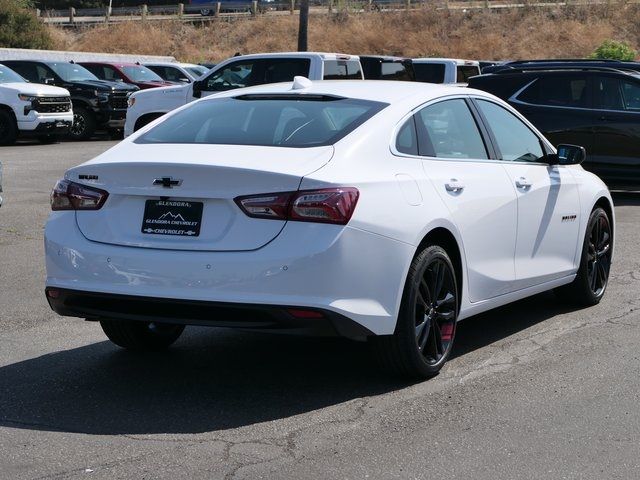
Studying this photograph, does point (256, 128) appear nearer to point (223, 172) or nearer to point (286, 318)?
point (223, 172)

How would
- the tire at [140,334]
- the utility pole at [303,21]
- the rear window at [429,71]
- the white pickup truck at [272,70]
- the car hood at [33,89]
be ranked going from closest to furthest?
the tire at [140,334] < the white pickup truck at [272,70] < the car hood at [33,89] < the rear window at [429,71] < the utility pole at [303,21]

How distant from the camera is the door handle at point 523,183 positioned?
24.1 feet

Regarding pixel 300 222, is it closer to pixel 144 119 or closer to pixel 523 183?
pixel 523 183

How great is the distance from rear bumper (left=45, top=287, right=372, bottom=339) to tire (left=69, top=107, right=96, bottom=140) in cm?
2221

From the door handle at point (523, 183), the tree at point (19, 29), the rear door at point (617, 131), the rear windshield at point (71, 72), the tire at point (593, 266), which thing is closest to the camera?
the door handle at point (523, 183)

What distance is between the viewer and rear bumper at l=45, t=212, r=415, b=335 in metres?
5.54

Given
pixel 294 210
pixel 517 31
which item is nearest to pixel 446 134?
pixel 294 210

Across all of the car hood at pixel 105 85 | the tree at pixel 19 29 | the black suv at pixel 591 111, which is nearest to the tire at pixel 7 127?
the car hood at pixel 105 85

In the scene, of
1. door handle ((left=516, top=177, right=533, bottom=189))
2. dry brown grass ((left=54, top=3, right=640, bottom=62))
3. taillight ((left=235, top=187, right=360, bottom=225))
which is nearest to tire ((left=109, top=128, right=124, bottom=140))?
door handle ((left=516, top=177, right=533, bottom=189))

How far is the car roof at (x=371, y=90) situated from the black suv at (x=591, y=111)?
914 centimetres

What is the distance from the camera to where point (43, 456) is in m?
5.01

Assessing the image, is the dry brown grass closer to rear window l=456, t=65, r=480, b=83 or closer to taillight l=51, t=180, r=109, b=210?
rear window l=456, t=65, r=480, b=83

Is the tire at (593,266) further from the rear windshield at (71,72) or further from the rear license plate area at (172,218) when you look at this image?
the rear windshield at (71,72)

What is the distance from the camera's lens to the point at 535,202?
7.52 metres
